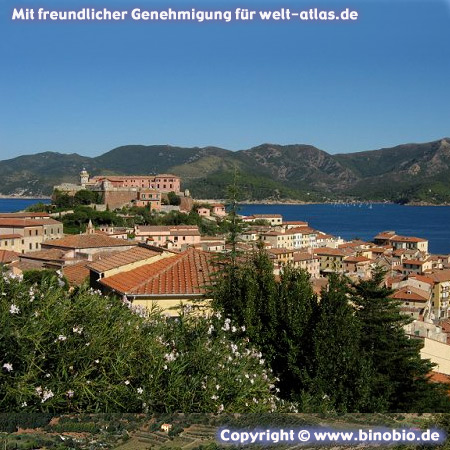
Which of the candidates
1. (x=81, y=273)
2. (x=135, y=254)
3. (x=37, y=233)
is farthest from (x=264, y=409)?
(x=37, y=233)

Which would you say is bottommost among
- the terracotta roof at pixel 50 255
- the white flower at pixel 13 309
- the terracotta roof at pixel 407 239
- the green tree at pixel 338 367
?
the terracotta roof at pixel 407 239

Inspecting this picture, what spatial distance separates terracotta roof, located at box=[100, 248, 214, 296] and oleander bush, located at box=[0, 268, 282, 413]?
363 centimetres

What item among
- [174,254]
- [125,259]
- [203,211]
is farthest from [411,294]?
[203,211]

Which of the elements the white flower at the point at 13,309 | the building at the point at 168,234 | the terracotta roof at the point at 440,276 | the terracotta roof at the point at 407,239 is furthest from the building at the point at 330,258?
the white flower at the point at 13,309

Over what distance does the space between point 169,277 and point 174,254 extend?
6.56 feet

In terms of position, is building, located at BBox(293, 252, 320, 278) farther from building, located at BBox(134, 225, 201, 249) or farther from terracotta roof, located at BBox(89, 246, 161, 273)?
terracotta roof, located at BBox(89, 246, 161, 273)

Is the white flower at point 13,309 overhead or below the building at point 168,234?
overhead

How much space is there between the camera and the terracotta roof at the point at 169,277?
28.8 ft

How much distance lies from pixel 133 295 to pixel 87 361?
4.48m

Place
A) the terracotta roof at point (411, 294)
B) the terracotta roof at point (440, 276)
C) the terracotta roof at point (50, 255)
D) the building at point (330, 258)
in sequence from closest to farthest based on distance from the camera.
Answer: the terracotta roof at point (50, 255)
the terracotta roof at point (411, 294)
the terracotta roof at point (440, 276)
the building at point (330, 258)

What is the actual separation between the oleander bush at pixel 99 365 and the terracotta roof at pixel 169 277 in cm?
363

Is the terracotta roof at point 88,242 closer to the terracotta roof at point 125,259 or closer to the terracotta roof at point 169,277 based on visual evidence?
the terracotta roof at point 125,259

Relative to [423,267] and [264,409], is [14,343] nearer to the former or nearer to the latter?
[264,409]

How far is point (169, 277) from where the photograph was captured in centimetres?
934
